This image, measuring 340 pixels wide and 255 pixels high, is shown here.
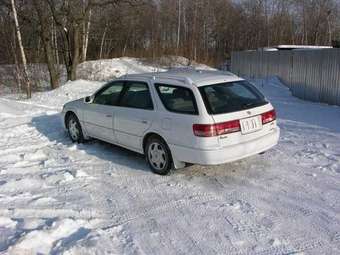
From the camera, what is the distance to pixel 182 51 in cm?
3127

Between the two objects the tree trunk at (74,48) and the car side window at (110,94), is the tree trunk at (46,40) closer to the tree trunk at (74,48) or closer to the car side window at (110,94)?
the tree trunk at (74,48)

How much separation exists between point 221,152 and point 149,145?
4.22ft

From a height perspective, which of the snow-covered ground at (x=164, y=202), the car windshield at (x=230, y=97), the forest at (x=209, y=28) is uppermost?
the forest at (x=209, y=28)

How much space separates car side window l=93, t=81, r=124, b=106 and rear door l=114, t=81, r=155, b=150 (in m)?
0.19

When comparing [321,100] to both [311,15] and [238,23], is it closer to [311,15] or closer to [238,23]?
[238,23]

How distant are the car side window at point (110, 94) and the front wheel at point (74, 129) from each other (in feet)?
2.53

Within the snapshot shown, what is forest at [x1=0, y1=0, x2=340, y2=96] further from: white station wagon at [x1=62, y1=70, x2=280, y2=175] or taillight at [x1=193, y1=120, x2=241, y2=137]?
taillight at [x1=193, y1=120, x2=241, y2=137]

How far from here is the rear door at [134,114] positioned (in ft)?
18.8

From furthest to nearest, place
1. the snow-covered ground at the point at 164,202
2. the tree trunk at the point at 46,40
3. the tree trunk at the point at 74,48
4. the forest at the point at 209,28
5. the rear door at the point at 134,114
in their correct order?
the forest at the point at 209,28
the tree trunk at the point at 74,48
the tree trunk at the point at 46,40
the rear door at the point at 134,114
the snow-covered ground at the point at 164,202

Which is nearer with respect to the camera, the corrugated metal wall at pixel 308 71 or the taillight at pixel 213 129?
the taillight at pixel 213 129

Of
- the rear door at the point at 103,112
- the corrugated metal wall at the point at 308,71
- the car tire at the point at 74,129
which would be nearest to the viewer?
the rear door at the point at 103,112

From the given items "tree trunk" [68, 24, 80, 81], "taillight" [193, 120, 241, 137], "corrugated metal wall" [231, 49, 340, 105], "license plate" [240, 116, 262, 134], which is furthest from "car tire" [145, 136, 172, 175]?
"tree trunk" [68, 24, 80, 81]

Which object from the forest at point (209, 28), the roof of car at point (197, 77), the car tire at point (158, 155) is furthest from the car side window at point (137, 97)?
the forest at point (209, 28)

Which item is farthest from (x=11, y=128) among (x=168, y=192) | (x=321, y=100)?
(x=321, y=100)
